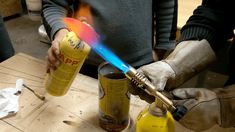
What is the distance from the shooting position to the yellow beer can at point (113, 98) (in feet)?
1.96

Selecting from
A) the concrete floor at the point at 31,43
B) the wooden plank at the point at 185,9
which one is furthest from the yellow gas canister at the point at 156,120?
the concrete floor at the point at 31,43

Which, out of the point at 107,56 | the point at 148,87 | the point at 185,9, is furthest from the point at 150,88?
the point at 185,9

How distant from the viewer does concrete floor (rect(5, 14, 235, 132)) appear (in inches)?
78.7

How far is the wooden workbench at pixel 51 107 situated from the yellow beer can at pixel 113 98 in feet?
0.11

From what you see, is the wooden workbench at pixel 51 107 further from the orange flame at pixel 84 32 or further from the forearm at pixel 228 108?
the orange flame at pixel 84 32

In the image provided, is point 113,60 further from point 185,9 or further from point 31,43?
point 31,43

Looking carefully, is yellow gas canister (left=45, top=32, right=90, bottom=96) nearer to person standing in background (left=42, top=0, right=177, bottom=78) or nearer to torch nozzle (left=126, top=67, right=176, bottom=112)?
torch nozzle (left=126, top=67, right=176, bottom=112)

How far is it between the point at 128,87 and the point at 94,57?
36 centimetres

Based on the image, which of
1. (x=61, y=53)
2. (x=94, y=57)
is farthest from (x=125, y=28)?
(x=61, y=53)

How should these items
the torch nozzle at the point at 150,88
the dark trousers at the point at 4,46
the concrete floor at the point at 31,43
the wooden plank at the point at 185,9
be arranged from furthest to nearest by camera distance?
1. the concrete floor at the point at 31,43
2. the wooden plank at the point at 185,9
3. the dark trousers at the point at 4,46
4. the torch nozzle at the point at 150,88

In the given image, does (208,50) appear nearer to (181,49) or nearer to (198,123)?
(181,49)

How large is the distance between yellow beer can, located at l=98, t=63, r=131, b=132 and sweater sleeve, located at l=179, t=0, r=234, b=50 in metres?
0.31

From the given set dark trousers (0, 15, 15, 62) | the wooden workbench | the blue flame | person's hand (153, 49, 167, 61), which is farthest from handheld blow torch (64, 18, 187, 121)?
dark trousers (0, 15, 15, 62)

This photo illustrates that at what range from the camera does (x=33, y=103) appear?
0.76m
